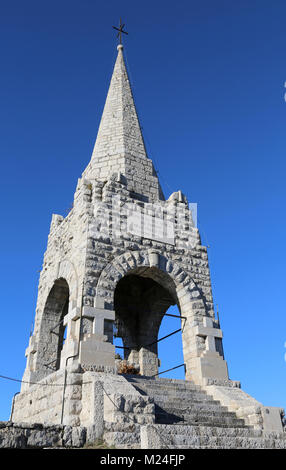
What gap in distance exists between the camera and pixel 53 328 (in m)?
13.2

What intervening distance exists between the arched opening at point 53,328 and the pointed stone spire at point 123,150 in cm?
407

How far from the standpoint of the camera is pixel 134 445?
7.07 metres

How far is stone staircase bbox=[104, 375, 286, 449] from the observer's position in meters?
7.01

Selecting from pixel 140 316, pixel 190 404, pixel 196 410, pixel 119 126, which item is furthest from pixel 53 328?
pixel 119 126

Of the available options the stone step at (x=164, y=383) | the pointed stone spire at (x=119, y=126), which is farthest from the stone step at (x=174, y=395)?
the pointed stone spire at (x=119, y=126)

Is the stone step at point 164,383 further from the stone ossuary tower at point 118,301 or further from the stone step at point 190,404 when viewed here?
the stone step at point 190,404

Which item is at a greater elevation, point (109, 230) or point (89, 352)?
point (109, 230)

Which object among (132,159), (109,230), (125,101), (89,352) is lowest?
(89,352)

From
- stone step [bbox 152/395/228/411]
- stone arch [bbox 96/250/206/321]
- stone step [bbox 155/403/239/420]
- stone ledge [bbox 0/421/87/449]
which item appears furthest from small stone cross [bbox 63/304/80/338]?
stone ledge [bbox 0/421/87/449]

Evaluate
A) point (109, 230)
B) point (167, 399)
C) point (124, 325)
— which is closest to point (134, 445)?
point (167, 399)

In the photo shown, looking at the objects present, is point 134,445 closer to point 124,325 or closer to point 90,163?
point 124,325

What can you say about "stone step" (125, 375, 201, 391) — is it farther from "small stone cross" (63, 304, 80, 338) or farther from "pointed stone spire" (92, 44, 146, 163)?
"pointed stone spire" (92, 44, 146, 163)

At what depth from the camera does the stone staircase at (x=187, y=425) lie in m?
7.01
